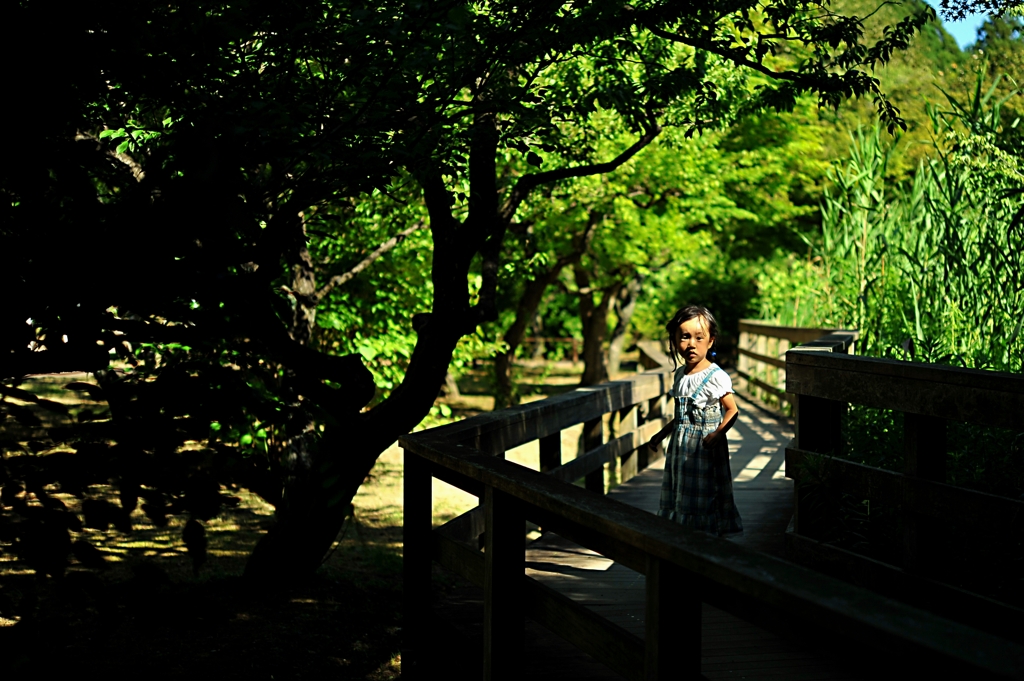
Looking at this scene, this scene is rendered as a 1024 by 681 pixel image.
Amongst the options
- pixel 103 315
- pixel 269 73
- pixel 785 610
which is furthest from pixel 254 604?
pixel 785 610

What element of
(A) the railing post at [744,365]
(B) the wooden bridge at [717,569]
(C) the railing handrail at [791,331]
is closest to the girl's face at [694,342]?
(B) the wooden bridge at [717,569]

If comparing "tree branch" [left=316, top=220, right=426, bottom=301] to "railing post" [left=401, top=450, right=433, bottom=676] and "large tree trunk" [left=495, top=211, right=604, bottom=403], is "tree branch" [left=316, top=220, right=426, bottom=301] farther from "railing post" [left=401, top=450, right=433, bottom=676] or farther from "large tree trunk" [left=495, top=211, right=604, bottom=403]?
"large tree trunk" [left=495, top=211, right=604, bottom=403]

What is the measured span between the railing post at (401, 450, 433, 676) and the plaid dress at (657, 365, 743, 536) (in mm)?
1468

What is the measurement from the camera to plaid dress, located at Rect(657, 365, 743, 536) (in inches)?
194

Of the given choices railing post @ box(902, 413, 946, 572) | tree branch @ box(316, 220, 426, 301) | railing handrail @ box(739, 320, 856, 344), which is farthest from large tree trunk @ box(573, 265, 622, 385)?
railing post @ box(902, 413, 946, 572)

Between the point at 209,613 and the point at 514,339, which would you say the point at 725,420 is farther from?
the point at 514,339

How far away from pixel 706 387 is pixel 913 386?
136cm

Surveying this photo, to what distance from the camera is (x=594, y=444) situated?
24.7ft

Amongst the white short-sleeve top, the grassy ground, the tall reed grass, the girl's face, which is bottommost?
the grassy ground

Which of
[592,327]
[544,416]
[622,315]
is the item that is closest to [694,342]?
[544,416]

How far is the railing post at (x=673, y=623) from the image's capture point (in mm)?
2443

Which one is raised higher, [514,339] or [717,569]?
[514,339]

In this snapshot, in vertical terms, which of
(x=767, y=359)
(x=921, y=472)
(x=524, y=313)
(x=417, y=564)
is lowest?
(x=417, y=564)

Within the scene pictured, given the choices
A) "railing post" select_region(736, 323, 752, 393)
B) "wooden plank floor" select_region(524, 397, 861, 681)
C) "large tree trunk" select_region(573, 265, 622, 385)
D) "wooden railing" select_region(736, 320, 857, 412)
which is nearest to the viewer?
"wooden plank floor" select_region(524, 397, 861, 681)
